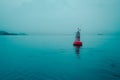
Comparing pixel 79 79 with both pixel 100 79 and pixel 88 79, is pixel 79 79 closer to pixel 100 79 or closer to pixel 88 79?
pixel 88 79

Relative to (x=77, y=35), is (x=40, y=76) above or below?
below

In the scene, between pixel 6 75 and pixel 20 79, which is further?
pixel 6 75

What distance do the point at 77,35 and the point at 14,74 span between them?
14.6 meters

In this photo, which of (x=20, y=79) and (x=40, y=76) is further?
(x=40, y=76)

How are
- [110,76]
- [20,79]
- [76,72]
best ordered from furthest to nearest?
[76,72], [110,76], [20,79]

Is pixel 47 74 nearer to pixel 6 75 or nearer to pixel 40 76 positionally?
pixel 40 76

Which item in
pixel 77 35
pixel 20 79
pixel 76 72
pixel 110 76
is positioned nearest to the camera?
pixel 20 79

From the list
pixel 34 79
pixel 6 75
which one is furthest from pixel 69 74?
pixel 6 75

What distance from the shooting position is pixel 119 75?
31.3 feet

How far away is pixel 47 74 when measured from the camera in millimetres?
9773

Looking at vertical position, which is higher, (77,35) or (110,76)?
(77,35)

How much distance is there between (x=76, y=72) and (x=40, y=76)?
2.38 metres

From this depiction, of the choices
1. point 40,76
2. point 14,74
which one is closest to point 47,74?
point 40,76

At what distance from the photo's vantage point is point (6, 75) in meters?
9.55
